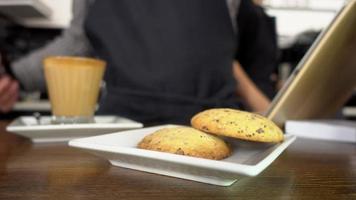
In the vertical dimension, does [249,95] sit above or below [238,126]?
below

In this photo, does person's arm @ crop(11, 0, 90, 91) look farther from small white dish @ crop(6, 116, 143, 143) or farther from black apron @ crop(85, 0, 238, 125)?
small white dish @ crop(6, 116, 143, 143)

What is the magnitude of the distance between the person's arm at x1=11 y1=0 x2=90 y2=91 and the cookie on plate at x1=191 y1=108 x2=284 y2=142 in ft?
2.19

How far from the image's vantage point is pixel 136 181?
332mm

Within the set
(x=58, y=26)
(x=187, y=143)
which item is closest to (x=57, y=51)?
(x=187, y=143)

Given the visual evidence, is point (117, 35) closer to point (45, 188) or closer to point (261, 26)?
point (261, 26)

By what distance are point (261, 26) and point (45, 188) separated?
Result: 94 centimetres

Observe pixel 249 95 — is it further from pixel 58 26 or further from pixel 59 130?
pixel 58 26

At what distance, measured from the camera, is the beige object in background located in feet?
2.06

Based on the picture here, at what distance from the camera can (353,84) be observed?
0.73m

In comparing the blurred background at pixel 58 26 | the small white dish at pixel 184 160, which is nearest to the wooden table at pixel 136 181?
the small white dish at pixel 184 160

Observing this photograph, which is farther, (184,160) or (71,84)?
(71,84)

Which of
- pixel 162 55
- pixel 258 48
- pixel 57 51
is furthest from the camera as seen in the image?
pixel 258 48

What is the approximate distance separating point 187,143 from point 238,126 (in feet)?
0.15

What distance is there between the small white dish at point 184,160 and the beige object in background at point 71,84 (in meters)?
0.24
